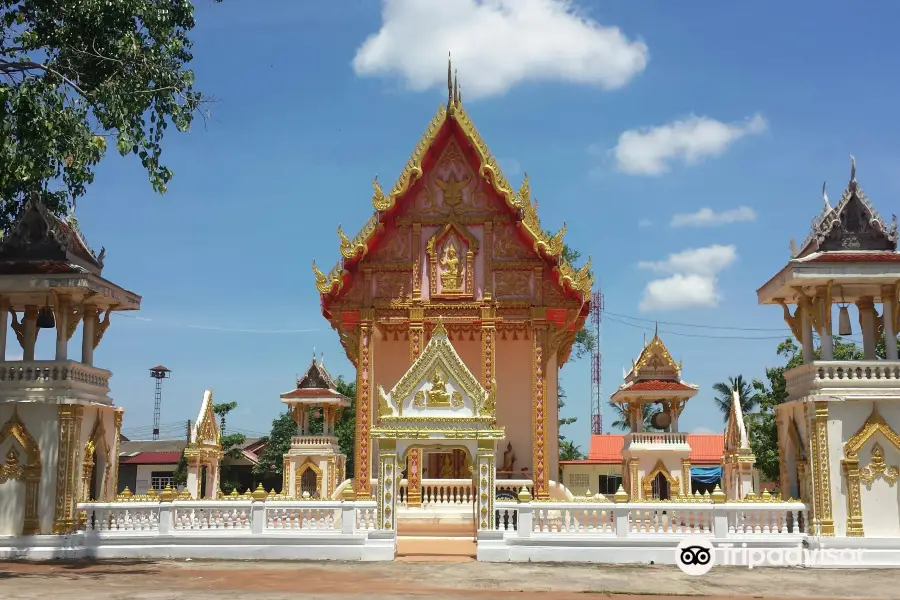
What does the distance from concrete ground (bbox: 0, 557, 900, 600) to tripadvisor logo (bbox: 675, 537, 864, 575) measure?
409 millimetres

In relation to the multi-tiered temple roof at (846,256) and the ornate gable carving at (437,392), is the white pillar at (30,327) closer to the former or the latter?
the ornate gable carving at (437,392)

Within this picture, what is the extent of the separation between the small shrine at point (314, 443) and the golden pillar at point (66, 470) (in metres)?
14.0

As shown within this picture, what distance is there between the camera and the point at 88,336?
614 inches

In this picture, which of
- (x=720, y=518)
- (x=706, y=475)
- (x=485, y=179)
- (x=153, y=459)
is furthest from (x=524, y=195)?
(x=153, y=459)

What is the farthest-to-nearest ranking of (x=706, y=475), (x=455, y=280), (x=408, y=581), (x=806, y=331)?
(x=706, y=475) → (x=455, y=280) → (x=806, y=331) → (x=408, y=581)

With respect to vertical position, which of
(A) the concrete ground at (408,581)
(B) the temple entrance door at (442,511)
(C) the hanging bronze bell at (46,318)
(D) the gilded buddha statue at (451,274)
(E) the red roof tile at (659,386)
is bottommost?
(A) the concrete ground at (408,581)

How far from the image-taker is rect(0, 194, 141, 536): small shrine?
14.2 m

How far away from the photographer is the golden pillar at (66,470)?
46.5 feet

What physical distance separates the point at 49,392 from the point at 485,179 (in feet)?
32.9

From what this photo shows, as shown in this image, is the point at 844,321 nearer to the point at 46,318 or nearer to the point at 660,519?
the point at 660,519

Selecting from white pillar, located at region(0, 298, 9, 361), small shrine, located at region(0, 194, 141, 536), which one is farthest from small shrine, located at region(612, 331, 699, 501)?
white pillar, located at region(0, 298, 9, 361)

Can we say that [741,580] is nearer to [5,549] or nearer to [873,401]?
[873,401]

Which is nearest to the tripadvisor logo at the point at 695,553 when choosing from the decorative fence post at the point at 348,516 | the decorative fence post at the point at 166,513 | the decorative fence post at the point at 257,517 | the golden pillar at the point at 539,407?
the golden pillar at the point at 539,407

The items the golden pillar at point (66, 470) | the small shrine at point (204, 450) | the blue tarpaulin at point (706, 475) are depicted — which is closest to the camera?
the golden pillar at point (66, 470)
